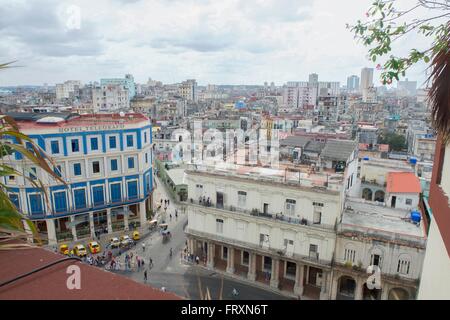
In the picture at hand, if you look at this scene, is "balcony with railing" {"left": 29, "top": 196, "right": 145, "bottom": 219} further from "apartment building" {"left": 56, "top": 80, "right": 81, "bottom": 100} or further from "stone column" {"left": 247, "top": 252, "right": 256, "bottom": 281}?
"apartment building" {"left": 56, "top": 80, "right": 81, "bottom": 100}

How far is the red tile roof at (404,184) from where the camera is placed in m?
24.8

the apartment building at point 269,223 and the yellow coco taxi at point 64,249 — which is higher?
the apartment building at point 269,223

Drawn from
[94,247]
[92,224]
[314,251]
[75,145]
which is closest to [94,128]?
[75,145]

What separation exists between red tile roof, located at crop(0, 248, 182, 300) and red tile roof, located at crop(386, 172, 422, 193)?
1054 inches

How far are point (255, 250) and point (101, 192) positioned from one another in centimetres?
1337

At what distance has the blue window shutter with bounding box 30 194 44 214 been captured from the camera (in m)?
23.5

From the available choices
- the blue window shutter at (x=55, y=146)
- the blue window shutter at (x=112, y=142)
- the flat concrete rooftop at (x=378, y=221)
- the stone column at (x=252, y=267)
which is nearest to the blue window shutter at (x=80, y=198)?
the blue window shutter at (x=55, y=146)

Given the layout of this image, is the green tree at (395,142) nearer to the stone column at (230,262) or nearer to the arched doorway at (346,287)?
the arched doorway at (346,287)

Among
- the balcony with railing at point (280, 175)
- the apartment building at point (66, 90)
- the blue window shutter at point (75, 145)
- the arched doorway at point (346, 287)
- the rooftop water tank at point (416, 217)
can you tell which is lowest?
the arched doorway at point (346, 287)

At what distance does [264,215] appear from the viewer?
760 inches

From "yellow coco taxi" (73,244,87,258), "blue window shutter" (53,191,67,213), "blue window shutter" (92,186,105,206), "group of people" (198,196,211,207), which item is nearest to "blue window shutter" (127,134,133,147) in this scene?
"blue window shutter" (92,186,105,206)

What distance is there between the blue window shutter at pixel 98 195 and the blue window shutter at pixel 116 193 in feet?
2.74

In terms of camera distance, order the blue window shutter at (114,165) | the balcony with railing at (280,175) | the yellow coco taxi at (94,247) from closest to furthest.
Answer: the balcony with railing at (280,175), the yellow coco taxi at (94,247), the blue window shutter at (114,165)
